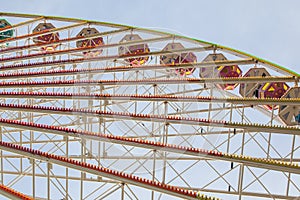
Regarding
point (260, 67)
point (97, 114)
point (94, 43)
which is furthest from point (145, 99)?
point (94, 43)

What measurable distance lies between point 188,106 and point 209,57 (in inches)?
146

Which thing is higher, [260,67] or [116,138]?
[260,67]

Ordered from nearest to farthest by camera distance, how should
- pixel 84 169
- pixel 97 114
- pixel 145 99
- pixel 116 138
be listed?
pixel 84 169 → pixel 116 138 → pixel 97 114 → pixel 145 99

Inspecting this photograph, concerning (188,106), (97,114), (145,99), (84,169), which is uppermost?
(188,106)

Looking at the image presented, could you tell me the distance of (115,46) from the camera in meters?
20.5

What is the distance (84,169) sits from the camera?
9.32 meters

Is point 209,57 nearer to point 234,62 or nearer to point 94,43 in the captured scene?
point 234,62

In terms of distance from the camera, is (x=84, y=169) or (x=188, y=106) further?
(x=188, y=106)

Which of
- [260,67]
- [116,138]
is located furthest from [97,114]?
[260,67]

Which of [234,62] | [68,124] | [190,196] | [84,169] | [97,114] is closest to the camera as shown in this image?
[190,196]

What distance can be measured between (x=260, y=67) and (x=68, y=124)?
13724mm

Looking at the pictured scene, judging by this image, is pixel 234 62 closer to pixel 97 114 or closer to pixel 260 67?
pixel 260 67

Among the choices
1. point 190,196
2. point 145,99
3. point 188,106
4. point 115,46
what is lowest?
point 190,196

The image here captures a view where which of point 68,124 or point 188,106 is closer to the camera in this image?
point 188,106
